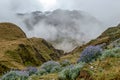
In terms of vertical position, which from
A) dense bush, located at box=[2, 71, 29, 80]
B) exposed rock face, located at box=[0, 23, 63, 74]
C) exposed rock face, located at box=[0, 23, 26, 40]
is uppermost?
exposed rock face, located at box=[0, 23, 26, 40]

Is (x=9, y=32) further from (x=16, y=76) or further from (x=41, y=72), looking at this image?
(x=16, y=76)

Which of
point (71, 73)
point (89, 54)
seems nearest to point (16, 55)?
point (89, 54)

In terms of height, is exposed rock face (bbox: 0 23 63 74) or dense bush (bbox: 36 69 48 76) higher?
exposed rock face (bbox: 0 23 63 74)

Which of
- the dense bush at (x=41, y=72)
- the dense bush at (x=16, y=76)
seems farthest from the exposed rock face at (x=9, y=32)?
the dense bush at (x=16, y=76)

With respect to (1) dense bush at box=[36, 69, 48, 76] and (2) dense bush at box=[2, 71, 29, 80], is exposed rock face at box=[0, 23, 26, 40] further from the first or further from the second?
(2) dense bush at box=[2, 71, 29, 80]

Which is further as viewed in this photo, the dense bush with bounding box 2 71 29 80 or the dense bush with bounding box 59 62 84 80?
the dense bush with bounding box 2 71 29 80

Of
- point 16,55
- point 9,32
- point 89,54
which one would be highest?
point 9,32

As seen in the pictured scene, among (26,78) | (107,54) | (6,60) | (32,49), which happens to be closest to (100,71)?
(107,54)

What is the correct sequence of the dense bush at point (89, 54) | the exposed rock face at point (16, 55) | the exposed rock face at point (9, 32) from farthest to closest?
the exposed rock face at point (9, 32)
the exposed rock face at point (16, 55)
the dense bush at point (89, 54)

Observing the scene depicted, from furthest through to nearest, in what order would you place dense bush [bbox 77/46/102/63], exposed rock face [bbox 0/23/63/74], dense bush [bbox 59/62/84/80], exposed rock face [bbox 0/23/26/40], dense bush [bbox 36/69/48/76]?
1. exposed rock face [bbox 0/23/26/40]
2. exposed rock face [bbox 0/23/63/74]
3. dense bush [bbox 36/69/48/76]
4. dense bush [bbox 77/46/102/63]
5. dense bush [bbox 59/62/84/80]

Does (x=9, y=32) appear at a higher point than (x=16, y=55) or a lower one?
higher

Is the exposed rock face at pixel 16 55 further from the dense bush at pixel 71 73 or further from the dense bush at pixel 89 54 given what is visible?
the dense bush at pixel 71 73

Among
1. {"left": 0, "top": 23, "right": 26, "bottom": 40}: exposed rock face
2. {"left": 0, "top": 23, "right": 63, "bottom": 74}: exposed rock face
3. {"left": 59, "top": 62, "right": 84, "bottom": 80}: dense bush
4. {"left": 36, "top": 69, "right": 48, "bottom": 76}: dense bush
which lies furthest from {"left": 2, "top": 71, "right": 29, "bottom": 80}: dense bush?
{"left": 0, "top": 23, "right": 26, "bottom": 40}: exposed rock face

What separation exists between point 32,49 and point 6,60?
118ft
